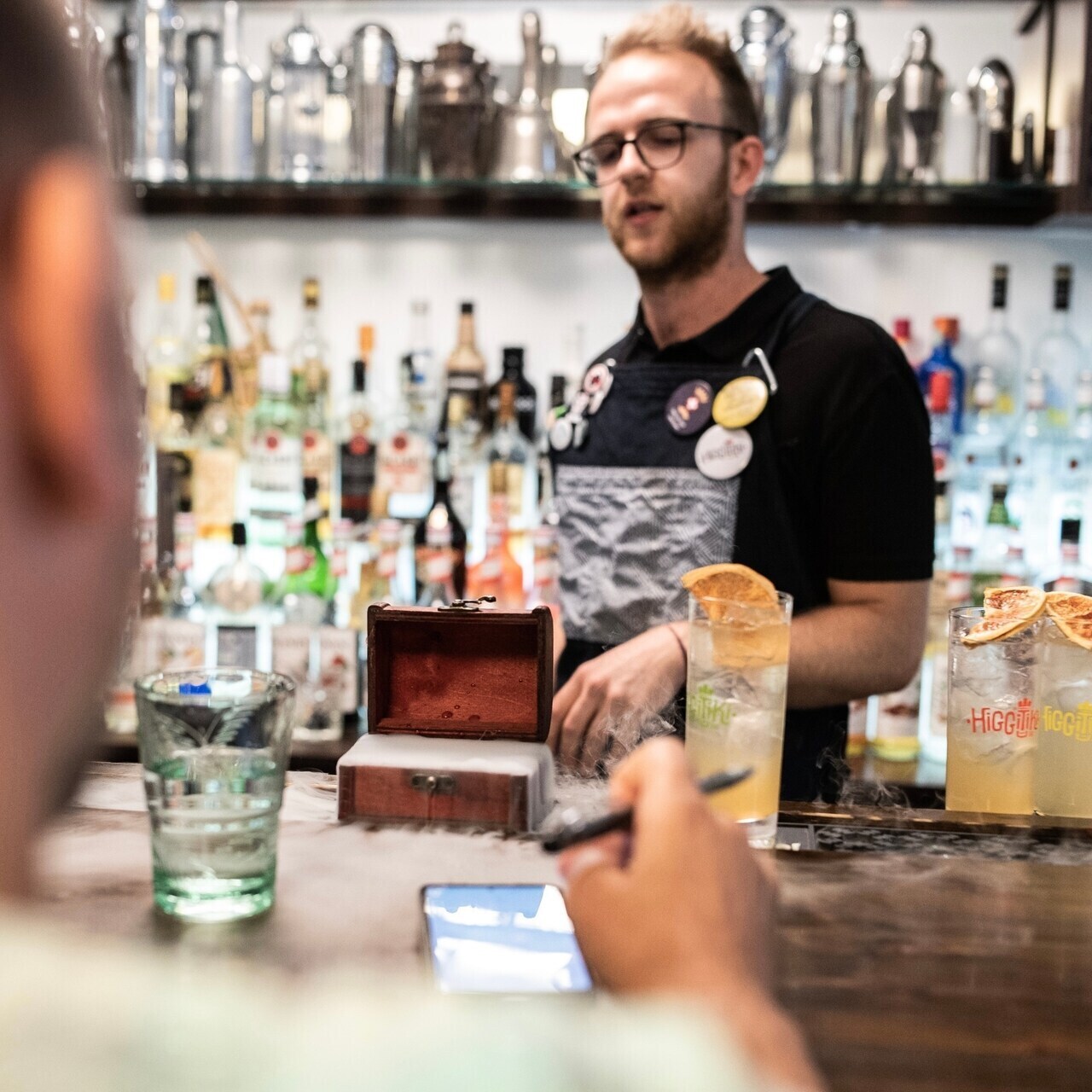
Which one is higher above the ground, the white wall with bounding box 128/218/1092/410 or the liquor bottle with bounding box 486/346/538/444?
the white wall with bounding box 128/218/1092/410

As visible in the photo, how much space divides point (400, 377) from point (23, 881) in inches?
98.1

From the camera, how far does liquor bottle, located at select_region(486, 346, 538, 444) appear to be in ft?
8.87

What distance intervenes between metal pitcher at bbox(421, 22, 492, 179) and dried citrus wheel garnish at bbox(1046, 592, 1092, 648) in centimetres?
166

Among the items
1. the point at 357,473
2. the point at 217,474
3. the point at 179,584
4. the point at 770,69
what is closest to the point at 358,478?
the point at 357,473

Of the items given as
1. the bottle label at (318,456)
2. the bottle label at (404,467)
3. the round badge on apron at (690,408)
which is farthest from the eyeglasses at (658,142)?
the bottle label at (318,456)

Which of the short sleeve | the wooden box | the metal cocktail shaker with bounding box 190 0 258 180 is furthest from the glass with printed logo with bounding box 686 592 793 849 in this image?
the metal cocktail shaker with bounding box 190 0 258 180

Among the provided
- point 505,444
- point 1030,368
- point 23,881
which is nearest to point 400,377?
point 505,444

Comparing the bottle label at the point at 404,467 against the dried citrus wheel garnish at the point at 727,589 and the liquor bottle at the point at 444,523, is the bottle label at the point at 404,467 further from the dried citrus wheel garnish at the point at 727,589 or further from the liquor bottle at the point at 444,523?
the dried citrus wheel garnish at the point at 727,589

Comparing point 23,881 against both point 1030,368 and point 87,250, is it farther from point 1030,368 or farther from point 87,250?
point 1030,368

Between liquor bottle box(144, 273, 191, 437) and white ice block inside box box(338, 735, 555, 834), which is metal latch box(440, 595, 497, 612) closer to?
A: white ice block inside box box(338, 735, 555, 834)

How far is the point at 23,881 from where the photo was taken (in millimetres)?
377

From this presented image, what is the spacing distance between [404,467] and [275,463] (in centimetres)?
26

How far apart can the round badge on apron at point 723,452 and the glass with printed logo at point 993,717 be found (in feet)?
2.48

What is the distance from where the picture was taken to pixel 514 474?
2.69 metres
